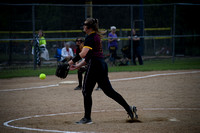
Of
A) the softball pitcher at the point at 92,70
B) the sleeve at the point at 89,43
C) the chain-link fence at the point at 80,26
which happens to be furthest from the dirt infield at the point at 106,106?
the chain-link fence at the point at 80,26

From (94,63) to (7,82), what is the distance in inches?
313

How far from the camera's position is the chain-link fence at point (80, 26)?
17594mm

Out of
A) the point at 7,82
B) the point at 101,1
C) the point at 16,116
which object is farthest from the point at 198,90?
the point at 101,1

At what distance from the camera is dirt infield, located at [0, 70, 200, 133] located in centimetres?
607

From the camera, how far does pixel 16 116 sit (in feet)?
23.9

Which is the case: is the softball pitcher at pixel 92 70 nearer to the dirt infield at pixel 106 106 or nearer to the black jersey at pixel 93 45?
the black jersey at pixel 93 45

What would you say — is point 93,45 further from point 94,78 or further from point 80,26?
point 80,26

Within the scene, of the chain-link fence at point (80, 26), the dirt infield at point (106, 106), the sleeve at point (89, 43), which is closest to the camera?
the dirt infield at point (106, 106)

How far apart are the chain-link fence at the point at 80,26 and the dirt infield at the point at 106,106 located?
4537 mm

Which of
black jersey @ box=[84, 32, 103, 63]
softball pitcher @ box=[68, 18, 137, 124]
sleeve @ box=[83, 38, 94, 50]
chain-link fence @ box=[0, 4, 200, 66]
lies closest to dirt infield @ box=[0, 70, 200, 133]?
softball pitcher @ box=[68, 18, 137, 124]

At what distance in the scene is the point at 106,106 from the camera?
27.1ft

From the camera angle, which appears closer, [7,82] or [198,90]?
[198,90]

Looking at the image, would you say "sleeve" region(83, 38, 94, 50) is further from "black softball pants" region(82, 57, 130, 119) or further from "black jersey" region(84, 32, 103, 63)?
"black softball pants" region(82, 57, 130, 119)

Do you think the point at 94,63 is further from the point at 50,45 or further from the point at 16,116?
the point at 50,45
